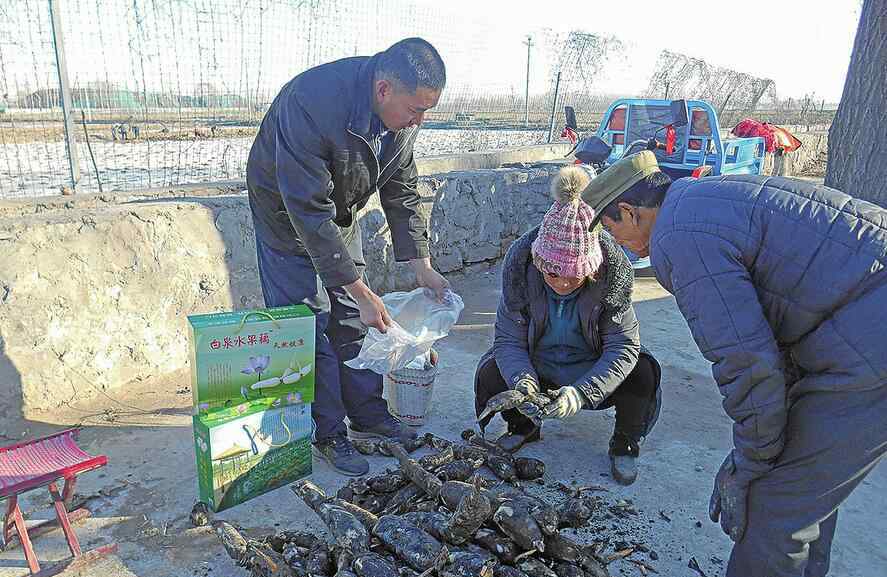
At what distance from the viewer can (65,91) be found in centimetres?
426

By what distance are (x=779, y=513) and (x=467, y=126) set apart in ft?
25.4

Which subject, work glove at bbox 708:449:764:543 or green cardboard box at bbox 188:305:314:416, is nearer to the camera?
work glove at bbox 708:449:764:543

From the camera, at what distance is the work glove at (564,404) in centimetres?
276

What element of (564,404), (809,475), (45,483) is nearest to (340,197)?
(564,404)

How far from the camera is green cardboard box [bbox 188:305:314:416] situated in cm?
261

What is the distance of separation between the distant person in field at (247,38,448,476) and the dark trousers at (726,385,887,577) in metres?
1.64

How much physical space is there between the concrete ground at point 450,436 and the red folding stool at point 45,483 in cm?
6

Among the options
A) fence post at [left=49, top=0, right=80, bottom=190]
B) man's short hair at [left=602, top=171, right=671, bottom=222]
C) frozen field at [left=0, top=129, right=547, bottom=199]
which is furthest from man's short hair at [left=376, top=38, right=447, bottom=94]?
frozen field at [left=0, top=129, right=547, bottom=199]

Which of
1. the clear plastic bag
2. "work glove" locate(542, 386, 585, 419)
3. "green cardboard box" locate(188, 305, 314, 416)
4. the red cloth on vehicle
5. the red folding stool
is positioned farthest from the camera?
the red cloth on vehicle

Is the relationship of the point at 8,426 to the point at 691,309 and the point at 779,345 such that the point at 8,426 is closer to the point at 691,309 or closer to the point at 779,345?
the point at 691,309

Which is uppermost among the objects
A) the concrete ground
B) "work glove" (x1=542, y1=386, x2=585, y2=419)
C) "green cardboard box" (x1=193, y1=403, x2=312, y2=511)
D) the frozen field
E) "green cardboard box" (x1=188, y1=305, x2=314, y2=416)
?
the frozen field

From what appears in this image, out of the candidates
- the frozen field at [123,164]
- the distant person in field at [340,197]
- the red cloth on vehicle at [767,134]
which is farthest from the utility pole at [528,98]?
the distant person in field at [340,197]

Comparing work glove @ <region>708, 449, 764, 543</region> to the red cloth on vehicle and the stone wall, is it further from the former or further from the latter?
the red cloth on vehicle

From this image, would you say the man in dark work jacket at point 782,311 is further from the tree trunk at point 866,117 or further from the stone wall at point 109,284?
the tree trunk at point 866,117
